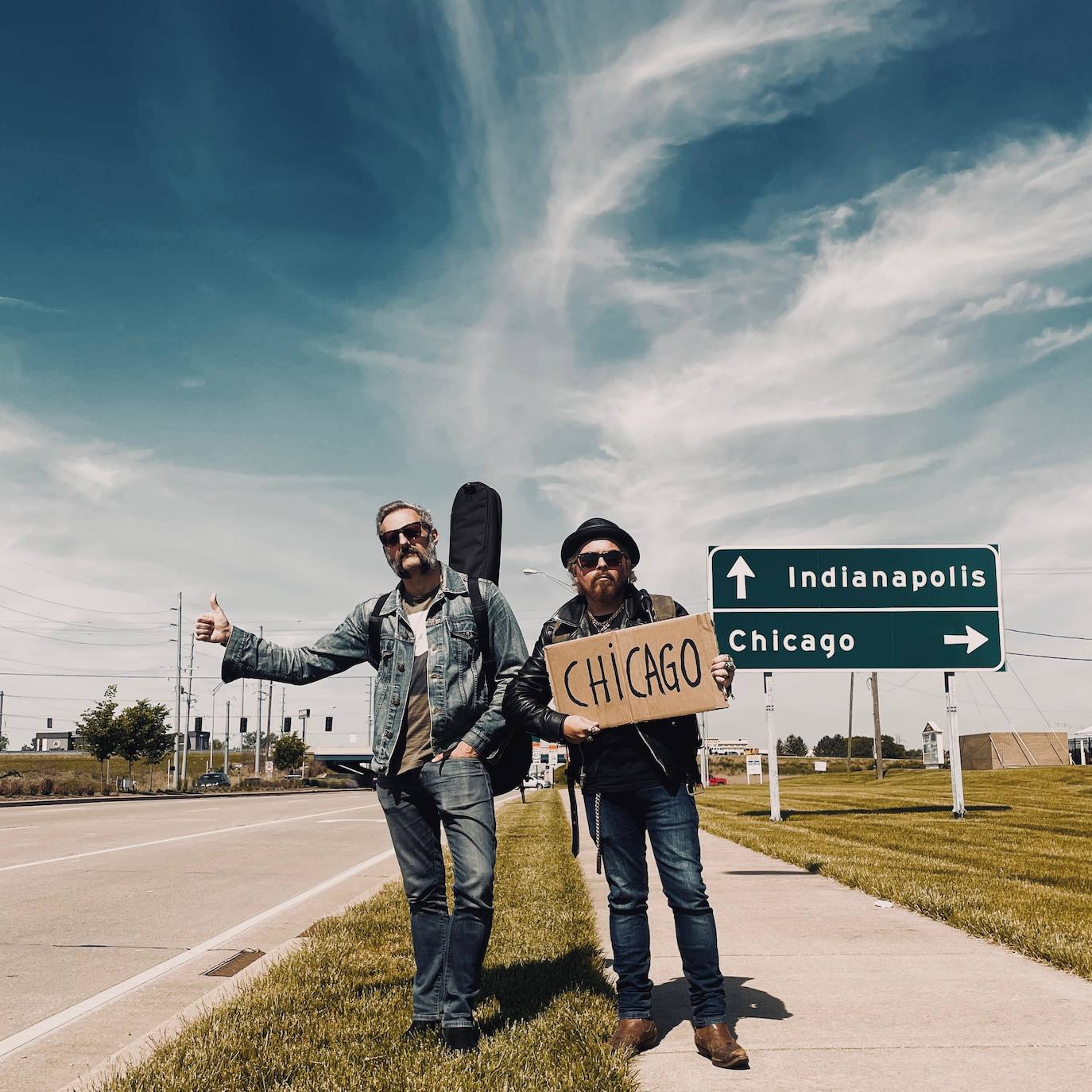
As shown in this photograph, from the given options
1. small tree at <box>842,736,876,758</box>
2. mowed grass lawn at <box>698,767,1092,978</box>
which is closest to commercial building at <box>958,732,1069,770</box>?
mowed grass lawn at <box>698,767,1092,978</box>

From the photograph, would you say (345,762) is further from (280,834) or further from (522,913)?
(280,834)

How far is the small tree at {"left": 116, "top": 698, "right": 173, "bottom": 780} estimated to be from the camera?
52406 millimetres

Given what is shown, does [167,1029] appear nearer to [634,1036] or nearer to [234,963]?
[634,1036]

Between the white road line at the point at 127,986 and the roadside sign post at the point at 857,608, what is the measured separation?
10.5 meters

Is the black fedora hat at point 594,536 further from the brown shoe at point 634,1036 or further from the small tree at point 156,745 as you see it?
the small tree at point 156,745

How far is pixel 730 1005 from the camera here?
15.8 feet

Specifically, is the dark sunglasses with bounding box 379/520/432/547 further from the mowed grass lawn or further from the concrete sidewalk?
the mowed grass lawn

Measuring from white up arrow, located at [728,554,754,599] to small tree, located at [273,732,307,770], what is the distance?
8004 centimetres

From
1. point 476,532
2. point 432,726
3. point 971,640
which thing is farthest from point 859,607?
point 432,726

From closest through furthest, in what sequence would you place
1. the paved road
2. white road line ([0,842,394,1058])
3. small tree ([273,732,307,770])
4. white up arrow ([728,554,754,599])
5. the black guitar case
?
1. white road line ([0,842,394,1058])
2. the paved road
3. the black guitar case
4. white up arrow ([728,554,754,599])
5. small tree ([273,732,307,770])

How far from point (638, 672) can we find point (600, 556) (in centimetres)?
52

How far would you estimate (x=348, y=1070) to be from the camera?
3777 mm

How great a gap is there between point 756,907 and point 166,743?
53.0m

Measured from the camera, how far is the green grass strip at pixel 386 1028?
367 centimetres
